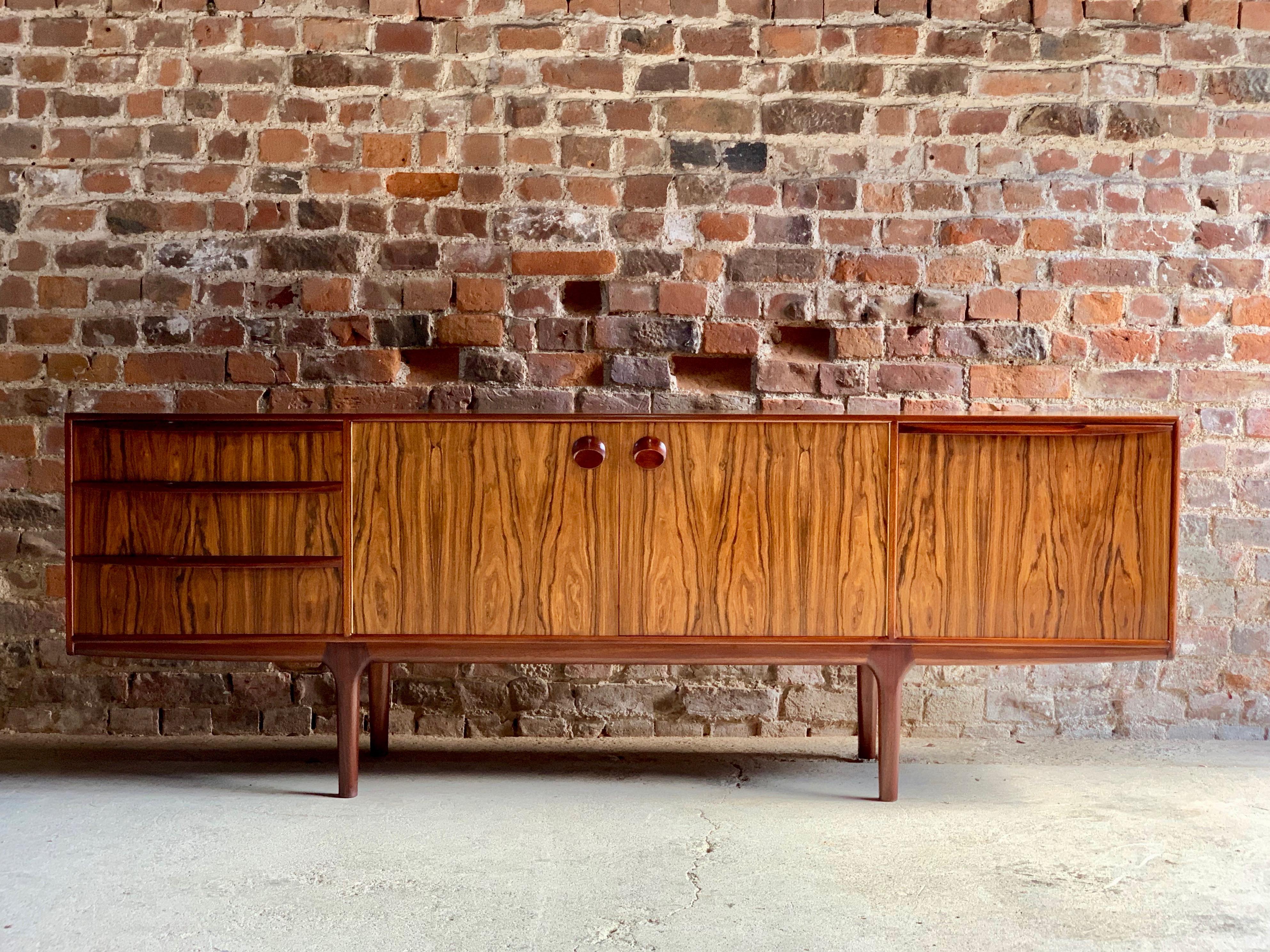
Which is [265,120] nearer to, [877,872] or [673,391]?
[673,391]

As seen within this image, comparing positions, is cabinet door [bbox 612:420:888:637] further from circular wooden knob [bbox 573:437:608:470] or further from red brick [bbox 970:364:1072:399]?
red brick [bbox 970:364:1072:399]

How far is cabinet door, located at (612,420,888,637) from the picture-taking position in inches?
93.3

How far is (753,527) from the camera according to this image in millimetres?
2375

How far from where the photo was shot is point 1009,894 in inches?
73.9

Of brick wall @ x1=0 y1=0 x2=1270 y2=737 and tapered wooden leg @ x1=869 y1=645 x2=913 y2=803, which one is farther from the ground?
brick wall @ x1=0 y1=0 x2=1270 y2=737

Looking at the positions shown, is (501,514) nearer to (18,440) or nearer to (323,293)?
(323,293)

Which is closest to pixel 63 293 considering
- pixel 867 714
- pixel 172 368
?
pixel 172 368

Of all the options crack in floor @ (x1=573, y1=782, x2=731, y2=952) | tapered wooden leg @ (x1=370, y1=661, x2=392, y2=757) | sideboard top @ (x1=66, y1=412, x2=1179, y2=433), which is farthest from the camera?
tapered wooden leg @ (x1=370, y1=661, x2=392, y2=757)

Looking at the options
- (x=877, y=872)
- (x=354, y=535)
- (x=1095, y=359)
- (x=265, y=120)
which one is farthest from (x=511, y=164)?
(x=877, y=872)

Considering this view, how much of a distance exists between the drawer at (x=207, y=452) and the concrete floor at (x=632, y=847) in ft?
2.45

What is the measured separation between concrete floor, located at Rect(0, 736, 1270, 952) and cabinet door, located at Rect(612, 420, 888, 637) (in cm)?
46

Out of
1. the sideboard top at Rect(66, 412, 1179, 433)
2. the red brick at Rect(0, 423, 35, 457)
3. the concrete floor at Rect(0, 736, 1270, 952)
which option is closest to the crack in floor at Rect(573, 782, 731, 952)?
the concrete floor at Rect(0, 736, 1270, 952)

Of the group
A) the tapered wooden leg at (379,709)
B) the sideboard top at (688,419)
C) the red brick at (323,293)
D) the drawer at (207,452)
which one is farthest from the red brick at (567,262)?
the tapered wooden leg at (379,709)

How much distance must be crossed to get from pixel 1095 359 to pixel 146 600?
2592 mm
